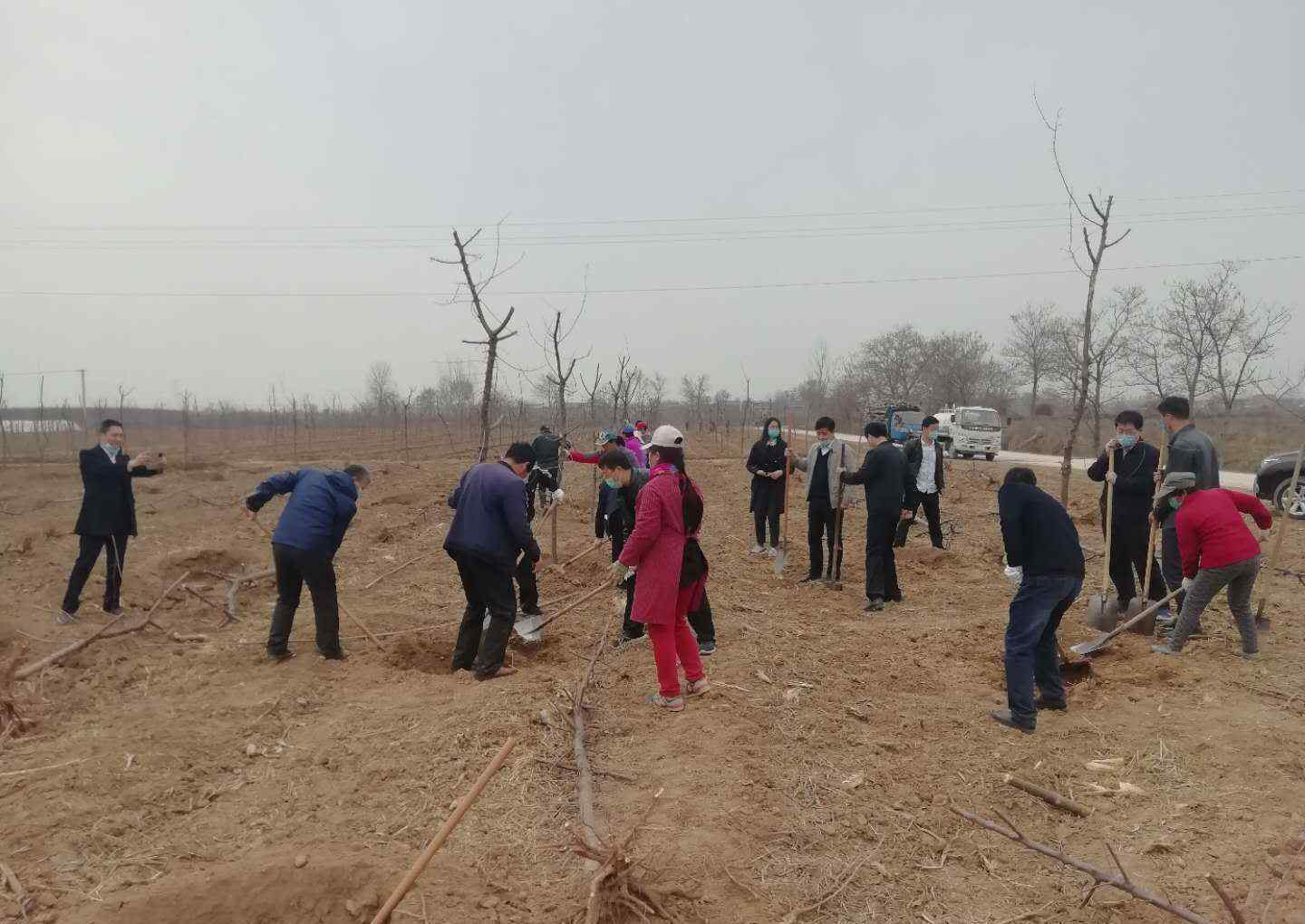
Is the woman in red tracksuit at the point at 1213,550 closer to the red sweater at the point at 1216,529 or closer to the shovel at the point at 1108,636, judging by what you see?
the red sweater at the point at 1216,529

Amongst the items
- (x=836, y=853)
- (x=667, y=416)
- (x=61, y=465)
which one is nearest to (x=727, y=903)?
Answer: (x=836, y=853)

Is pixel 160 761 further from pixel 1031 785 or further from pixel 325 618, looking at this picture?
pixel 1031 785

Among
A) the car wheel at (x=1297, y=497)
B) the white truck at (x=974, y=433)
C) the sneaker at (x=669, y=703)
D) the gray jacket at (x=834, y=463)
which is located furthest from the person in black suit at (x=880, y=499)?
the white truck at (x=974, y=433)

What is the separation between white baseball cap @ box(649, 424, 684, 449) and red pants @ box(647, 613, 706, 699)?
98 cm

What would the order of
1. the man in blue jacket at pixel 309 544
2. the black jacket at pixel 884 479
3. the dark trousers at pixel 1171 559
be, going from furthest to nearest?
the black jacket at pixel 884 479 → the dark trousers at pixel 1171 559 → the man in blue jacket at pixel 309 544

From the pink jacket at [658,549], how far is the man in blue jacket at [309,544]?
91.5 inches

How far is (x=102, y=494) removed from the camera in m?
6.39

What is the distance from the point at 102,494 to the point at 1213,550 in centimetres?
837

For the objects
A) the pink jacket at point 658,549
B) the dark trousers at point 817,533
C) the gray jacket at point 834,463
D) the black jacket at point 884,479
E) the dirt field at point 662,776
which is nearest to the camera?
the dirt field at point 662,776

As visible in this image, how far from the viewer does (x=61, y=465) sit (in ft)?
63.0

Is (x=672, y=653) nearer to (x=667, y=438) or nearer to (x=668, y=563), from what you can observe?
(x=668, y=563)

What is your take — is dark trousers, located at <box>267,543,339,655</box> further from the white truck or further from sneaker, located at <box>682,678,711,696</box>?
the white truck

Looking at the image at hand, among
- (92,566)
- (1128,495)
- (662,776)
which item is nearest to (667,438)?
(662,776)

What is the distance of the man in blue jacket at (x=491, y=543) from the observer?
498 centimetres
